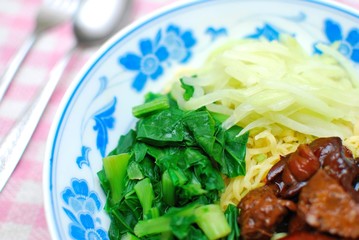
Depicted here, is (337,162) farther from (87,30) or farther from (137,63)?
(87,30)

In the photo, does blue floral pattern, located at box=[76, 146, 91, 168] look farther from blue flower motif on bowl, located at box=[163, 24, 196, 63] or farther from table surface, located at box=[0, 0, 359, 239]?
blue flower motif on bowl, located at box=[163, 24, 196, 63]

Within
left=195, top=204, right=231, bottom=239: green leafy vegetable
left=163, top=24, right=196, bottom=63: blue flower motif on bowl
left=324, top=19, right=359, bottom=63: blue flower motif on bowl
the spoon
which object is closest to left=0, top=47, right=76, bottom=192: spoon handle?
the spoon

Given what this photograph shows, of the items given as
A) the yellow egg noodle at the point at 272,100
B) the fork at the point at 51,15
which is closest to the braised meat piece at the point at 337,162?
the yellow egg noodle at the point at 272,100

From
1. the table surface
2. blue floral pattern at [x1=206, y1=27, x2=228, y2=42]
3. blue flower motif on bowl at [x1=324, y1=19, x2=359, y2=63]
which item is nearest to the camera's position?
the table surface

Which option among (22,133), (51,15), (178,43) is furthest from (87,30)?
(22,133)

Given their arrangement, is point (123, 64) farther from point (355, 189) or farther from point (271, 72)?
point (355, 189)

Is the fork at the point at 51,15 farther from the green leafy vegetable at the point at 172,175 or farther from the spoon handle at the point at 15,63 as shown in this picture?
the green leafy vegetable at the point at 172,175
